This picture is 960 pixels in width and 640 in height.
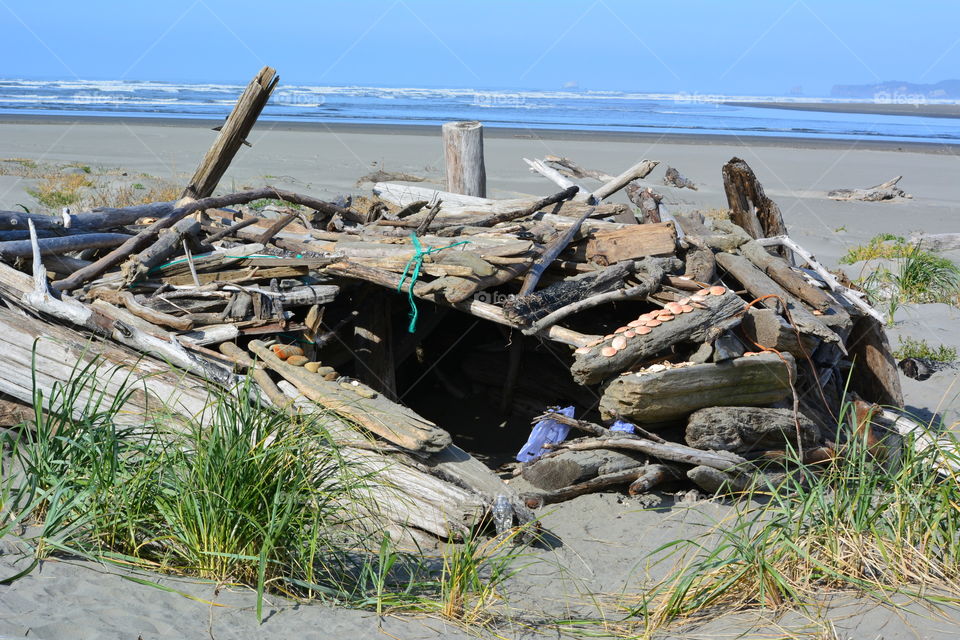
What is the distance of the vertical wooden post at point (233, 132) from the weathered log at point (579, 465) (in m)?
4.01

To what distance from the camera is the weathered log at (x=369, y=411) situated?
14.5ft

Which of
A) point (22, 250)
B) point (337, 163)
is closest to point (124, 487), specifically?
point (22, 250)

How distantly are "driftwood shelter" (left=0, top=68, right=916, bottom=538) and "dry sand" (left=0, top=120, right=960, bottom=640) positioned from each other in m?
0.47

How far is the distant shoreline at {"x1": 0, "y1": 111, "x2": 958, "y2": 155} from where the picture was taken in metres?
34.0

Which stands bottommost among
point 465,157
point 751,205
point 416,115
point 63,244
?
point 63,244

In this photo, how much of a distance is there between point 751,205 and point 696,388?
2.93 meters

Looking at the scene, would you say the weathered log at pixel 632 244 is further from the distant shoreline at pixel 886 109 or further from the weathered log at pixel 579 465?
the distant shoreline at pixel 886 109

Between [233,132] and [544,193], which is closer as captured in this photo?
[233,132]

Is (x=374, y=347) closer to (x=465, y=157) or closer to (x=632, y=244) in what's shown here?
(x=632, y=244)

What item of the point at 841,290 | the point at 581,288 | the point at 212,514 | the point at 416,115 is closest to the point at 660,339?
the point at 581,288

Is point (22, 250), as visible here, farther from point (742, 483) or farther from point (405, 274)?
point (742, 483)

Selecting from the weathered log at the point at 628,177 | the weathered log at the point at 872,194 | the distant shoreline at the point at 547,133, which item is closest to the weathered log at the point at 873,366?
the weathered log at the point at 628,177

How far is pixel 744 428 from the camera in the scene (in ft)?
16.4

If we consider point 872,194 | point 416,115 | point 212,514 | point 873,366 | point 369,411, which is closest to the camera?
point 212,514
